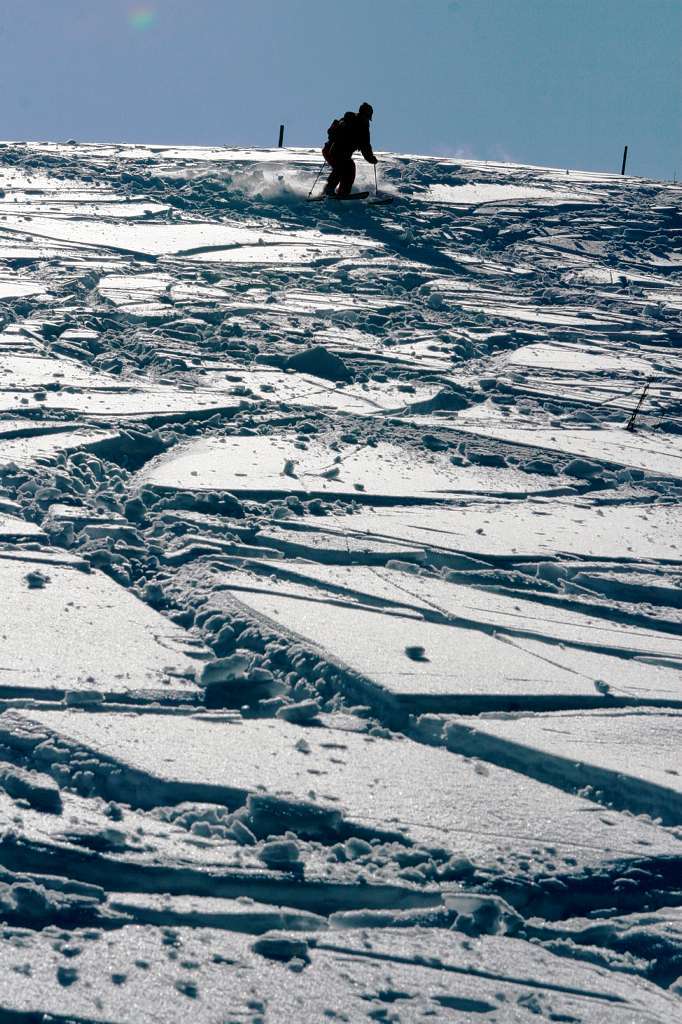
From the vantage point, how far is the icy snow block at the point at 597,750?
2.85 m

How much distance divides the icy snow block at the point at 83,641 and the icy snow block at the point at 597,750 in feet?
2.62

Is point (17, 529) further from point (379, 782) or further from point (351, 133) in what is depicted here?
point (351, 133)

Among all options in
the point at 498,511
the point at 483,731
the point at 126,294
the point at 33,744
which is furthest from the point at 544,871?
the point at 126,294

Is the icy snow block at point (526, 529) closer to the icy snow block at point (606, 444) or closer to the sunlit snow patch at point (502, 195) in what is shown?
the icy snow block at point (606, 444)

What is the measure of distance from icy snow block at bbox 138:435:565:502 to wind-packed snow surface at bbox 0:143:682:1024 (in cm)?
2

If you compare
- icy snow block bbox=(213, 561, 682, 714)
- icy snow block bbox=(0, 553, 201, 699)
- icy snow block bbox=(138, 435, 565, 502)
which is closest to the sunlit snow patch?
icy snow block bbox=(138, 435, 565, 502)

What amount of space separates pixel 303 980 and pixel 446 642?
154cm

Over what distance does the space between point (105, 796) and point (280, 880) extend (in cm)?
47

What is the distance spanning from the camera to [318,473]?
16.4ft

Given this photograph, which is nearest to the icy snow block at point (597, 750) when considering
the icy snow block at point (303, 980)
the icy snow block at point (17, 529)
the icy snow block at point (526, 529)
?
the icy snow block at point (303, 980)

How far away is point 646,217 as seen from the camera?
1185 cm

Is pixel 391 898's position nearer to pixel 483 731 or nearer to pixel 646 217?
pixel 483 731

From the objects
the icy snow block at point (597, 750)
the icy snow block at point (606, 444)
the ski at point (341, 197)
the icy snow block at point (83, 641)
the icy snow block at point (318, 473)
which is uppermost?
the ski at point (341, 197)

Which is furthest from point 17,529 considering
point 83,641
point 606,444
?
point 606,444
